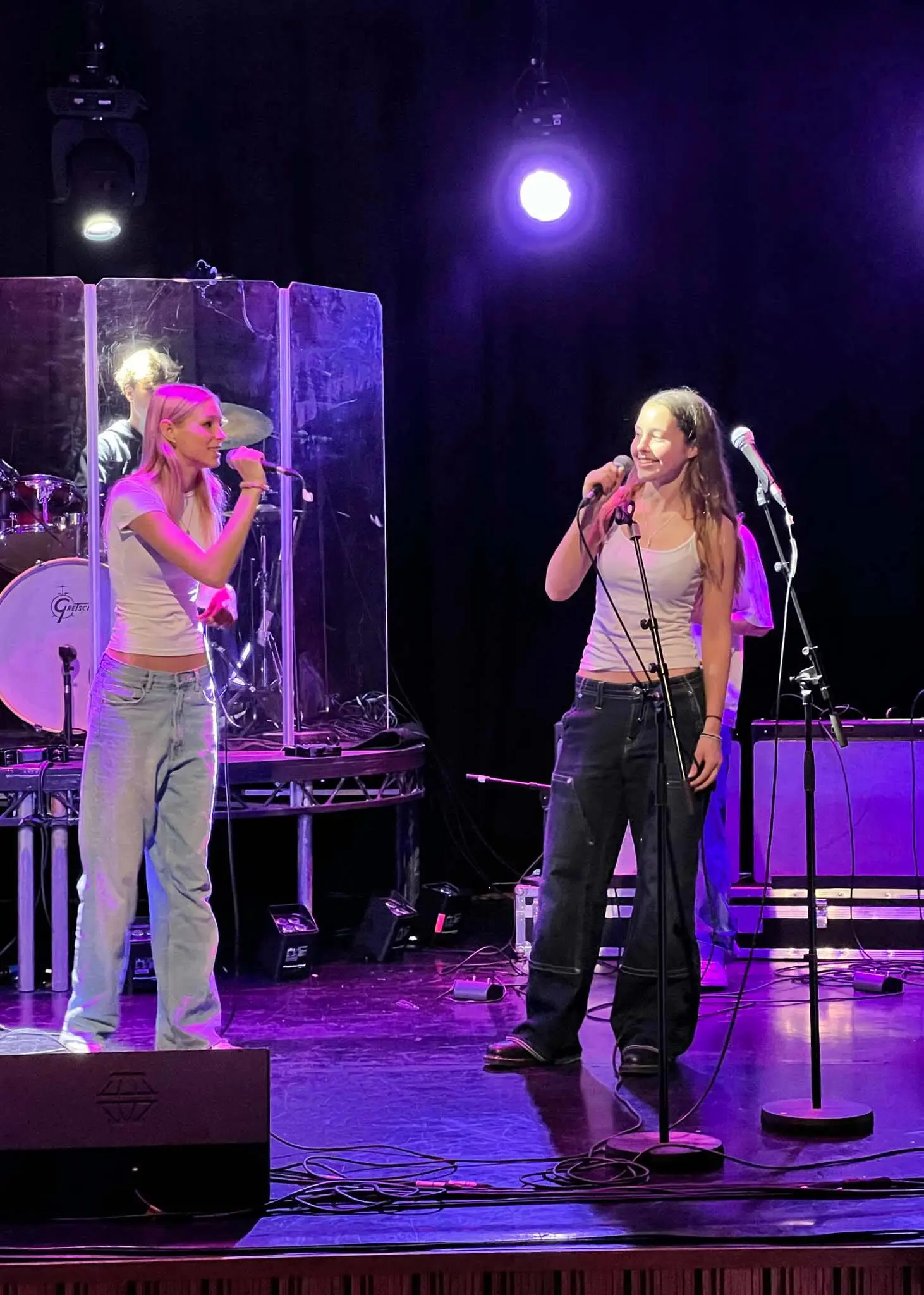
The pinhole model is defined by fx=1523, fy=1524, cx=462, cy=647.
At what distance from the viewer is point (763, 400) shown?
7406 millimetres

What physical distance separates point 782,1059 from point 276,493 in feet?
10.3

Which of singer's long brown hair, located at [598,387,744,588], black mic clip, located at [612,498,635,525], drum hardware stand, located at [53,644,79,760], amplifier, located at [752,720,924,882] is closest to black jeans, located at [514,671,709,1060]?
singer's long brown hair, located at [598,387,744,588]

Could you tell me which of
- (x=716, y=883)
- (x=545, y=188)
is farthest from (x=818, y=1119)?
(x=545, y=188)

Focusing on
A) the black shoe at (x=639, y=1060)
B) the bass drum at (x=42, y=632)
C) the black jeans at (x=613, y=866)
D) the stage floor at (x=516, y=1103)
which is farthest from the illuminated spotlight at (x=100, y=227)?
the black shoe at (x=639, y=1060)

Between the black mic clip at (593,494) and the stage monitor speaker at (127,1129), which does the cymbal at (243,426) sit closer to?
the black mic clip at (593,494)

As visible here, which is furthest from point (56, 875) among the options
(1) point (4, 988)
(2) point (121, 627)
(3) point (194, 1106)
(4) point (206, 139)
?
(4) point (206, 139)

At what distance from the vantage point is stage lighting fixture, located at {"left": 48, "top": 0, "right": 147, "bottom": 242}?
22.5 feet

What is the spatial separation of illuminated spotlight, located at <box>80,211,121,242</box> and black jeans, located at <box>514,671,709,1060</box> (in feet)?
13.1

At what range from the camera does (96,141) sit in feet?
22.8

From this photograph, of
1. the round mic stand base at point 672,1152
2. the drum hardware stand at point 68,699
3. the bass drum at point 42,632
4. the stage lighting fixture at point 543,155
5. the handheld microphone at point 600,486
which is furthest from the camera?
the stage lighting fixture at point 543,155

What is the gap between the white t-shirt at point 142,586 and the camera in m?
3.82

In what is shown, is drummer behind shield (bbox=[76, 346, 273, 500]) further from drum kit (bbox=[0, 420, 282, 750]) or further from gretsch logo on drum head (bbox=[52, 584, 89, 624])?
gretsch logo on drum head (bbox=[52, 584, 89, 624])

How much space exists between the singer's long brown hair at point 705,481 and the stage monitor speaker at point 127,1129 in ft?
6.41

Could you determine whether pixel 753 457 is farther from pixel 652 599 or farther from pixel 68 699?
pixel 68 699
